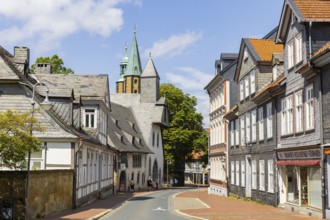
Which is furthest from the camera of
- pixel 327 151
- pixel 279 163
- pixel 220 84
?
pixel 220 84

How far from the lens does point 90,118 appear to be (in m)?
34.7

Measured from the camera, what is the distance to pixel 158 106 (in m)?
72.6

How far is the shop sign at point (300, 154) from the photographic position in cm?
2012

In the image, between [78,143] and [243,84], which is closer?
[78,143]

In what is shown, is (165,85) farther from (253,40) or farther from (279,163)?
(279,163)

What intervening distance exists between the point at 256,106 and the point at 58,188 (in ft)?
43.6

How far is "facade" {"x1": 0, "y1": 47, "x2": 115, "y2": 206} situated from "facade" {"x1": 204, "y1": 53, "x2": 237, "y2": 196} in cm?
1051

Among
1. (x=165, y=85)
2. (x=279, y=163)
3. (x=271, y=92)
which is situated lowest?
(x=279, y=163)

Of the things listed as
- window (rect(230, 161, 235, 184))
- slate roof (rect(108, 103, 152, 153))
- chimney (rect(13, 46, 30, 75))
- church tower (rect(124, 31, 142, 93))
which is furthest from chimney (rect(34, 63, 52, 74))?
church tower (rect(124, 31, 142, 93))

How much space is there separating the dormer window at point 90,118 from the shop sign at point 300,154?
1418cm

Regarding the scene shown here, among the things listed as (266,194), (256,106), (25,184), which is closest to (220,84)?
(256,106)

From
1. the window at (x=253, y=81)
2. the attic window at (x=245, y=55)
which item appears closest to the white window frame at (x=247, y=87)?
the window at (x=253, y=81)

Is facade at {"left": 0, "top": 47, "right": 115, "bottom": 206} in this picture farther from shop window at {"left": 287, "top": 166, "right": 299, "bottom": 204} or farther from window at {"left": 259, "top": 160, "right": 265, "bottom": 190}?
shop window at {"left": 287, "top": 166, "right": 299, "bottom": 204}

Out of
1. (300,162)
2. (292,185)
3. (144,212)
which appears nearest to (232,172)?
(292,185)
